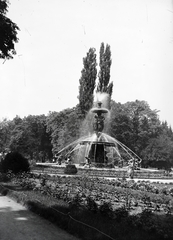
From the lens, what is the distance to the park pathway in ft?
21.6

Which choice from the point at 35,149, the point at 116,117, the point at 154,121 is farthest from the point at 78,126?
the point at 35,149

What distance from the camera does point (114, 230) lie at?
6375 mm

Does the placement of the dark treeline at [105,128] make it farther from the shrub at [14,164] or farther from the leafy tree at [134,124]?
the shrub at [14,164]

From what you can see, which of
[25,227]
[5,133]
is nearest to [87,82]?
[5,133]

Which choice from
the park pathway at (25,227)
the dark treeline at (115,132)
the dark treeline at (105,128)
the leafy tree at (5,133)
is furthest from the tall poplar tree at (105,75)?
the park pathway at (25,227)

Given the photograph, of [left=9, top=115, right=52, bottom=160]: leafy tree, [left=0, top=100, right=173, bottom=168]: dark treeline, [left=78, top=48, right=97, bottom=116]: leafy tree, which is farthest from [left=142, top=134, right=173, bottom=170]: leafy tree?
[left=9, top=115, right=52, bottom=160]: leafy tree

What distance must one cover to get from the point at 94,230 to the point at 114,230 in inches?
17.8

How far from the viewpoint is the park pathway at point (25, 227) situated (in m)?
6.59

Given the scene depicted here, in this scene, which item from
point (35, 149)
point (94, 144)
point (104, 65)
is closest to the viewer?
point (94, 144)

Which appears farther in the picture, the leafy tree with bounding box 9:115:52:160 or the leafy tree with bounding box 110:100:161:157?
the leafy tree with bounding box 9:115:52:160

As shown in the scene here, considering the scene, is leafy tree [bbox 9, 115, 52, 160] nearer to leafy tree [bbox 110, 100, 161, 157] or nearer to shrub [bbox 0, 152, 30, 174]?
leafy tree [bbox 110, 100, 161, 157]

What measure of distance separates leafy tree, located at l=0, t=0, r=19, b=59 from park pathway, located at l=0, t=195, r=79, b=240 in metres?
7.15

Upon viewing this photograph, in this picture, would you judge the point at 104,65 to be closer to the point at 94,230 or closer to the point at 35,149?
the point at 35,149

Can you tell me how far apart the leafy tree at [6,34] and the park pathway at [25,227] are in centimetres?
715
